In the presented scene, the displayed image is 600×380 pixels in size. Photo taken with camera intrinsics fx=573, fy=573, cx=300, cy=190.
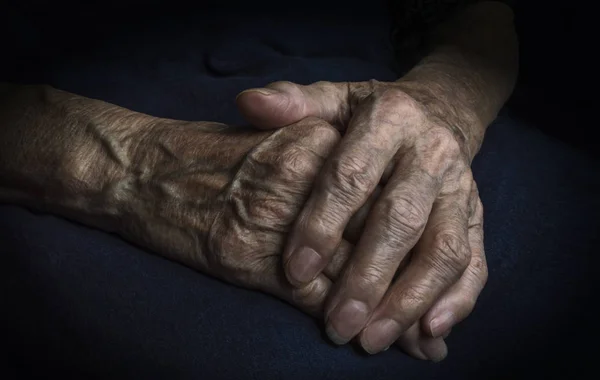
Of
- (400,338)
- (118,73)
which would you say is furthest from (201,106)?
(400,338)

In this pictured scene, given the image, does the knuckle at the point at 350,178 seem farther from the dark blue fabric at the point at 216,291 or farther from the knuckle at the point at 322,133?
the dark blue fabric at the point at 216,291

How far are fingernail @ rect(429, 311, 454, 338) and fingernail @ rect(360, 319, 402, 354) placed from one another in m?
0.05

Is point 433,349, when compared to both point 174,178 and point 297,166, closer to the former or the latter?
point 297,166

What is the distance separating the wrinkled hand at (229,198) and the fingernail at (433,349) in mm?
150

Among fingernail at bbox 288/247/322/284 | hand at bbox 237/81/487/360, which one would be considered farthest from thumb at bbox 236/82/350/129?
fingernail at bbox 288/247/322/284

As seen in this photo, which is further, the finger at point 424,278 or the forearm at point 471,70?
the forearm at point 471,70

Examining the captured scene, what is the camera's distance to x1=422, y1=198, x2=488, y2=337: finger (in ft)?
2.50

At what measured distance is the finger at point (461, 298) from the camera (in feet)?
2.50

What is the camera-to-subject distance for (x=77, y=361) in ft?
2.44

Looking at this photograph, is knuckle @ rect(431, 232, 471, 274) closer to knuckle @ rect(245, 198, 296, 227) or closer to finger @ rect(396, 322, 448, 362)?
finger @ rect(396, 322, 448, 362)

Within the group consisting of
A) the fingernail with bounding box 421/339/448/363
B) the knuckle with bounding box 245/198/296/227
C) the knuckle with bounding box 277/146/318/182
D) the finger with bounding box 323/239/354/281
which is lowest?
the fingernail with bounding box 421/339/448/363

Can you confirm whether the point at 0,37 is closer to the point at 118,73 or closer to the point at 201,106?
the point at 118,73

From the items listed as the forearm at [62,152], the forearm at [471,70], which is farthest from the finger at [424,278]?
the forearm at [62,152]

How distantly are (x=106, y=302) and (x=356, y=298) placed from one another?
1.10ft
